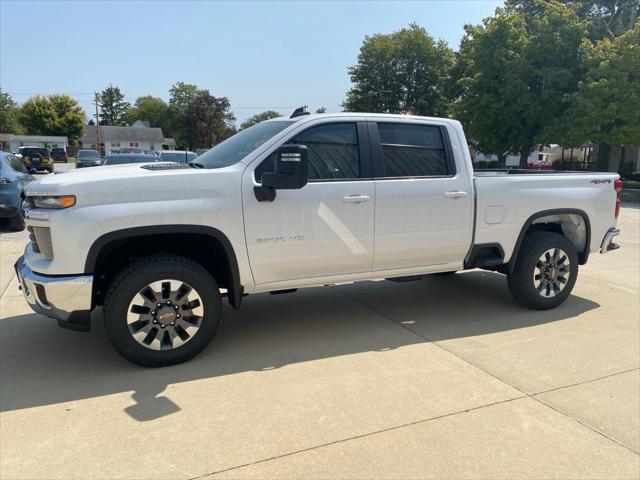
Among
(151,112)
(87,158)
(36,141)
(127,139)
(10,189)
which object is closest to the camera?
(10,189)

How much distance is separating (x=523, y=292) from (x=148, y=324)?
3.76 m

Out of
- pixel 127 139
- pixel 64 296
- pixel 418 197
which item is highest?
pixel 127 139

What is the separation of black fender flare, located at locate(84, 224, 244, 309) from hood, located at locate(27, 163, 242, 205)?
22 centimetres

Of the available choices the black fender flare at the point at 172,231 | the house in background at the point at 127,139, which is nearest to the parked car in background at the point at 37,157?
the black fender flare at the point at 172,231

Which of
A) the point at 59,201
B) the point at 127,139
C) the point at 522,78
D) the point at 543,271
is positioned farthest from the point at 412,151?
the point at 127,139

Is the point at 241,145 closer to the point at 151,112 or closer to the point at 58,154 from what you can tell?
the point at 58,154

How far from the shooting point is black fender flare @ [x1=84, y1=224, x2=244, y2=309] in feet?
11.7

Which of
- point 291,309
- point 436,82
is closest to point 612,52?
point 291,309

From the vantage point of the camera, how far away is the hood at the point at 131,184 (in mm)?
3520

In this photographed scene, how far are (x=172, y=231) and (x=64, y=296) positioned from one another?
86 cm

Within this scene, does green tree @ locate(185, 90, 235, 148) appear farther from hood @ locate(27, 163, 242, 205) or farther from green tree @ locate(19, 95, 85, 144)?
hood @ locate(27, 163, 242, 205)

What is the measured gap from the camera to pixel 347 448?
2848mm

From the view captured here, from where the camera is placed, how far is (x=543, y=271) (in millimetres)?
5352

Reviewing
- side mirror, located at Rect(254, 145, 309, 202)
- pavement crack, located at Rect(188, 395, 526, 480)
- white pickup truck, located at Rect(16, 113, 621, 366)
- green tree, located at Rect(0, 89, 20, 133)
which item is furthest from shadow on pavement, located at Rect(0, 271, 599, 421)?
green tree, located at Rect(0, 89, 20, 133)
